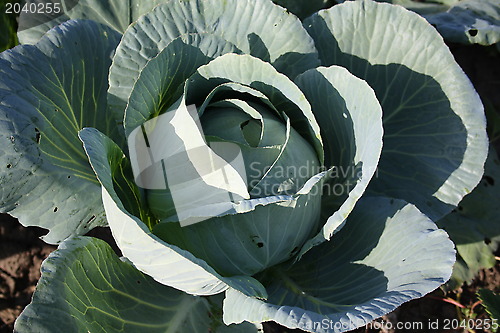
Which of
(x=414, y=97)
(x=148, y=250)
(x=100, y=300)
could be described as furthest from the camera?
(x=414, y=97)

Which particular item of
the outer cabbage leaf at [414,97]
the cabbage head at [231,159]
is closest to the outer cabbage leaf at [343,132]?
the cabbage head at [231,159]

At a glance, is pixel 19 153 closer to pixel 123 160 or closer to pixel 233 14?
pixel 123 160

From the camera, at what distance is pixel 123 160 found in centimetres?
190

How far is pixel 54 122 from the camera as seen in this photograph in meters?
1.78

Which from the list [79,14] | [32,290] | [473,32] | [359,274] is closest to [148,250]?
[359,274]

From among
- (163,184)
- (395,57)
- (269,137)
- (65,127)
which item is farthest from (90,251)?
(395,57)

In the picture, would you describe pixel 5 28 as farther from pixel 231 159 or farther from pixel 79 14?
pixel 231 159

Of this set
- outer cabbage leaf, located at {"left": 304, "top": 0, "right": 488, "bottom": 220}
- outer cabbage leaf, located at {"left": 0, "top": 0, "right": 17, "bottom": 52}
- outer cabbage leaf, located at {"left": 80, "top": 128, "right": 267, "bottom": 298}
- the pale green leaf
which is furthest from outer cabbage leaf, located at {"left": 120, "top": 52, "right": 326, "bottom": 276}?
outer cabbage leaf, located at {"left": 0, "top": 0, "right": 17, "bottom": 52}

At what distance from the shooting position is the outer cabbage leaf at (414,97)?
1999 millimetres

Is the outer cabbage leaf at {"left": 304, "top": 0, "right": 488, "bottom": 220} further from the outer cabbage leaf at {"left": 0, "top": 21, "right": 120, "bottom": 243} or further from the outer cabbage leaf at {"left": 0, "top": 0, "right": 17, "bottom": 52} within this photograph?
the outer cabbage leaf at {"left": 0, "top": 0, "right": 17, "bottom": 52}

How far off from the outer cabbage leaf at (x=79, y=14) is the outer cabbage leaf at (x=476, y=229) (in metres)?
1.75

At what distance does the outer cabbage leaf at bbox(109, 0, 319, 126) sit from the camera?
1.77 meters

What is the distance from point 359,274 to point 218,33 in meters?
1.00

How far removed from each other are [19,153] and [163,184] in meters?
0.45
